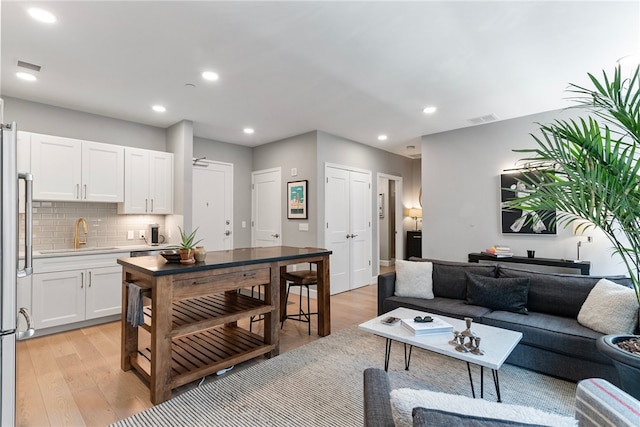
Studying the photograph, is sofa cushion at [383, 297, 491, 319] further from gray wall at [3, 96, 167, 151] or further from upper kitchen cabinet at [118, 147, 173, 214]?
gray wall at [3, 96, 167, 151]

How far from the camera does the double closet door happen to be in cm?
524

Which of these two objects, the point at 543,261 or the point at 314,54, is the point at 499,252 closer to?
the point at 543,261

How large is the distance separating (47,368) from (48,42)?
8.80 feet

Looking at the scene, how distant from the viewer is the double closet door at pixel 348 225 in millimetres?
5238

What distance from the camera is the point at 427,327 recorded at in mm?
2246

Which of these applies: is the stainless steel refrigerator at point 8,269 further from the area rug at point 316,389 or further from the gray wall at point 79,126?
the gray wall at point 79,126

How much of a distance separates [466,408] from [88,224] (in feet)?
15.7

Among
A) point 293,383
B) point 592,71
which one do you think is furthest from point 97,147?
point 592,71

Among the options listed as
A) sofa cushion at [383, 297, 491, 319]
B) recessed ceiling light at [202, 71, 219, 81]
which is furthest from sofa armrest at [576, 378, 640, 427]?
recessed ceiling light at [202, 71, 219, 81]

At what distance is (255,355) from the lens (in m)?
2.72

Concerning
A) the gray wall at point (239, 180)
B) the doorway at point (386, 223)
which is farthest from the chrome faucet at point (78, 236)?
the doorway at point (386, 223)

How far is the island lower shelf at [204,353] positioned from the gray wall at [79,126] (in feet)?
9.78

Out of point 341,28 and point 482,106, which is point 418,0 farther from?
point 482,106

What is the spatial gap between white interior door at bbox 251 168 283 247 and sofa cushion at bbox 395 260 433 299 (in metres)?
2.58
